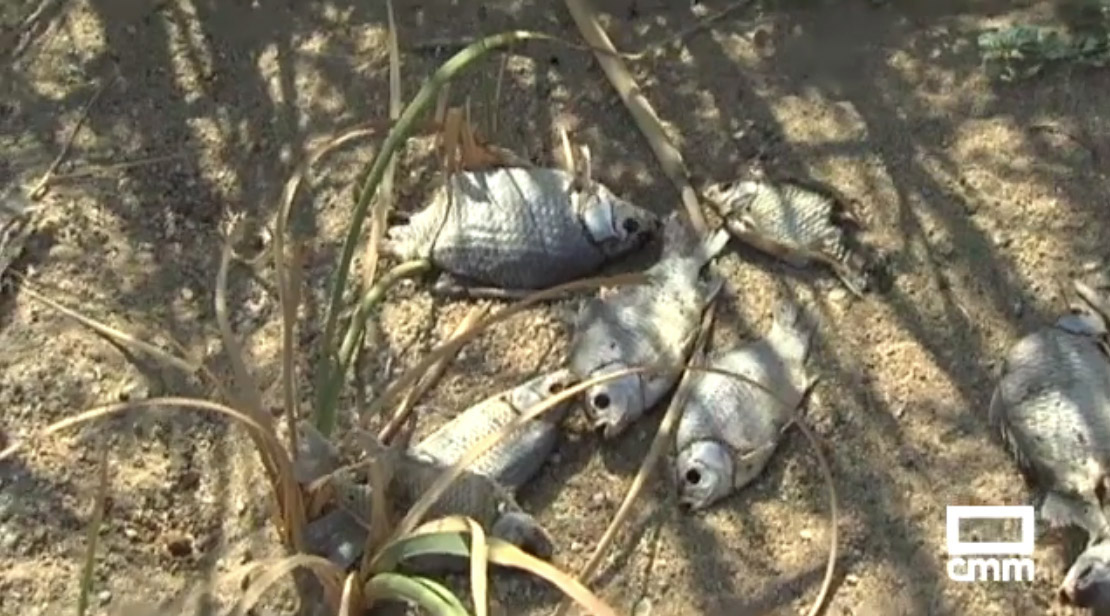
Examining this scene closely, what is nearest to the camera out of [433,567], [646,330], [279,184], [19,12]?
[433,567]

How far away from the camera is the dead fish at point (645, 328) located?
2646mm

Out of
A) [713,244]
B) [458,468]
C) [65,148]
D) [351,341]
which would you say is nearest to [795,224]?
[713,244]

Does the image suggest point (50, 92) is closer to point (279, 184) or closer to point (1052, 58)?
point (279, 184)

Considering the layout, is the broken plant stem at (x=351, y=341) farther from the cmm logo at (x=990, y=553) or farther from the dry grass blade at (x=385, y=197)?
the cmm logo at (x=990, y=553)

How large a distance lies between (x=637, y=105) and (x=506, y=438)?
70cm

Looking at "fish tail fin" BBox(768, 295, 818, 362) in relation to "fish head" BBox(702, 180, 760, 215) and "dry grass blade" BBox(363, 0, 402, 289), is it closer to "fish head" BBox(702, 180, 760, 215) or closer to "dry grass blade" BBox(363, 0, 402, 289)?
"fish head" BBox(702, 180, 760, 215)

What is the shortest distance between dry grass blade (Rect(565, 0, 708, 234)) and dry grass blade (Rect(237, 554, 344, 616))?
31.7 inches

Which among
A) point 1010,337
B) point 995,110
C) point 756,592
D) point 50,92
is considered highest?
point 50,92

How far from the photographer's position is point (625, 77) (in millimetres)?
3074

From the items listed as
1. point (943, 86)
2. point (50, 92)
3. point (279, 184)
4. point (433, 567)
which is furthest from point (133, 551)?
point (943, 86)

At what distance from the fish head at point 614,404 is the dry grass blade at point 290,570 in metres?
0.43

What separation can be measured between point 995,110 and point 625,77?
580 millimetres

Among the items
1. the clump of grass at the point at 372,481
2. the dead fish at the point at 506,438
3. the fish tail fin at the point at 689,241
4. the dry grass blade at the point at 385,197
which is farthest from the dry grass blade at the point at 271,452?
the fish tail fin at the point at 689,241

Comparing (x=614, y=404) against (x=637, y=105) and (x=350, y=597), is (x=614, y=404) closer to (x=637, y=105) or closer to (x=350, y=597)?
(x=350, y=597)
